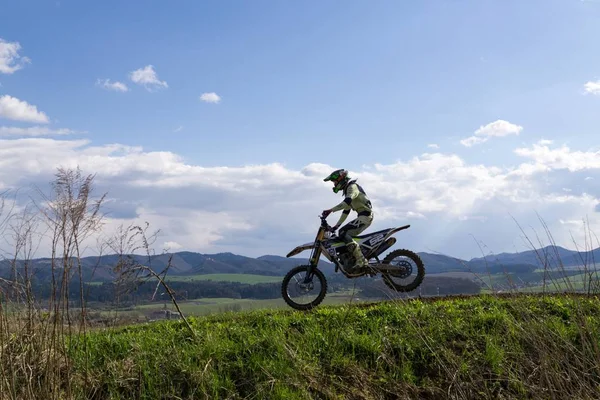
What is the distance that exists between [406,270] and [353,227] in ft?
4.84

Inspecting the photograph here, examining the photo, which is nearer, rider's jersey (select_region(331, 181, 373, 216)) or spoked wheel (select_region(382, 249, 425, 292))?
rider's jersey (select_region(331, 181, 373, 216))

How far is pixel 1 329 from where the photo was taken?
235 inches

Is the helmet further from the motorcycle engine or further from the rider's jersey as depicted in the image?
the motorcycle engine

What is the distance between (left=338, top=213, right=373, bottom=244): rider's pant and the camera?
1101 centimetres

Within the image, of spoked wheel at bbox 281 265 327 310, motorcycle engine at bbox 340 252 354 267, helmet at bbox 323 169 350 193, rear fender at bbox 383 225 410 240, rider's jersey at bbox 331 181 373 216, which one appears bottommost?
spoked wheel at bbox 281 265 327 310

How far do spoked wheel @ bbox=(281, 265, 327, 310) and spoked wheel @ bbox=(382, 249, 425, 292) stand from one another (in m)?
1.41

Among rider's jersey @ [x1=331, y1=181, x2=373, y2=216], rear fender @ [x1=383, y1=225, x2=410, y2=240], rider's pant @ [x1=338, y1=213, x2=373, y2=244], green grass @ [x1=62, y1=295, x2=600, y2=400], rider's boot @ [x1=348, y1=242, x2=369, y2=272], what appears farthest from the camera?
rear fender @ [x1=383, y1=225, x2=410, y2=240]

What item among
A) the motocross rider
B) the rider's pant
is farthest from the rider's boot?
the rider's pant

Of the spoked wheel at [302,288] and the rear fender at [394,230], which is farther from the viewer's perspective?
the rear fender at [394,230]

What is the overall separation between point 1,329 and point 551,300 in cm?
846

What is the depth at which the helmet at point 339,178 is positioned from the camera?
10719 mm

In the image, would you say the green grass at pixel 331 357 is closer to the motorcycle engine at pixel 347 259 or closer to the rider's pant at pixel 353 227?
the motorcycle engine at pixel 347 259

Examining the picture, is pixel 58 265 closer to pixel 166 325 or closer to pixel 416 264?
pixel 166 325

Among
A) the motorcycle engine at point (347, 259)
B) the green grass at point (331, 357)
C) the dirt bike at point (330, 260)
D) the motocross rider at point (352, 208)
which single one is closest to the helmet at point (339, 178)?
the motocross rider at point (352, 208)
